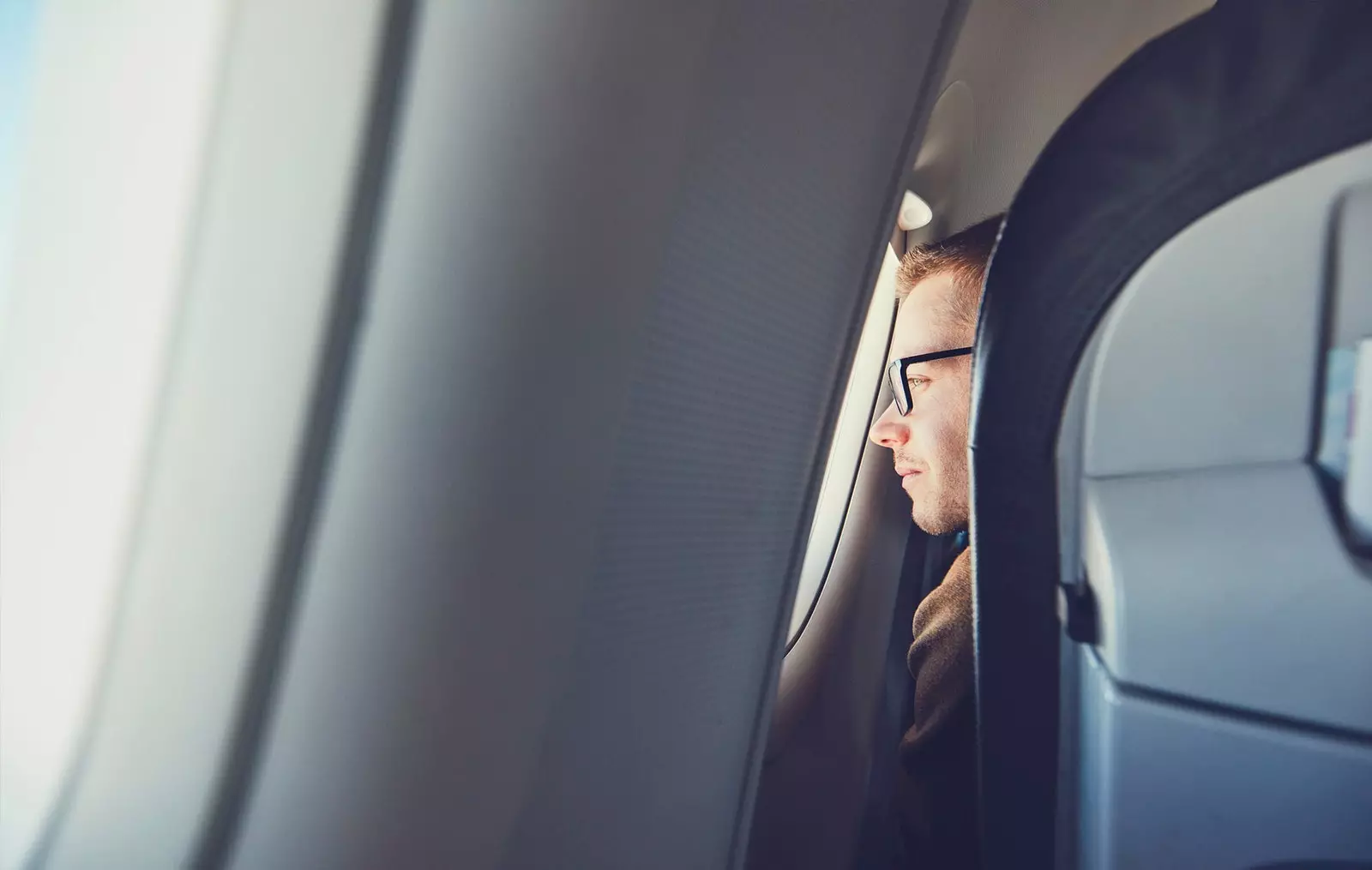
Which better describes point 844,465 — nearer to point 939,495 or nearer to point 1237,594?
point 939,495

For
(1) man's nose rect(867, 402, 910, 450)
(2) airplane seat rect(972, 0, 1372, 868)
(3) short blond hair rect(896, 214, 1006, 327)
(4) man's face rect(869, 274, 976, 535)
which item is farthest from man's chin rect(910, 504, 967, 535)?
(2) airplane seat rect(972, 0, 1372, 868)

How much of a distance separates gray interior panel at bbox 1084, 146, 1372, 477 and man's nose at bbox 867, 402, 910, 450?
75 centimetres

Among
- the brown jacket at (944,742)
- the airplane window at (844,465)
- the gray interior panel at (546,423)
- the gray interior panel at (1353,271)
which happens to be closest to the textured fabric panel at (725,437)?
the gray interior panel at (546,423)

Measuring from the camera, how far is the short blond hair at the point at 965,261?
47.2 inches

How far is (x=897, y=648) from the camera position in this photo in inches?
53.3

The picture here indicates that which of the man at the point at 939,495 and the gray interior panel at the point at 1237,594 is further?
the man at the point at 939,495

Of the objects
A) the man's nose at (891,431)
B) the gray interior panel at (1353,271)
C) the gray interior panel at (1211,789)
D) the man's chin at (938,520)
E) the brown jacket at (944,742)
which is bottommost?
the brown jacket at (944,742)

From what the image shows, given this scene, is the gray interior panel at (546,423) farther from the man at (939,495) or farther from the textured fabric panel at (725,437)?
the man at (939,495)

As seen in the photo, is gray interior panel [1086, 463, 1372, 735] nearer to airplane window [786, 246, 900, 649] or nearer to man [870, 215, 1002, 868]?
man [870, 215, 1002, 868]

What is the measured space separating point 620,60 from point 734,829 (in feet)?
1.76

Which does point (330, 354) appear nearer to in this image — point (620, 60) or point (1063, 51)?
point (620, 60)

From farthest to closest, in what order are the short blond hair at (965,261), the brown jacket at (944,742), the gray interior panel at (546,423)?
the short blond hair at (965,261), the brown jacket at (944,742), the gray interior panel at (546,423)

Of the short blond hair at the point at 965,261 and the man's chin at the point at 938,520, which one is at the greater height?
the short blond hair at the point at 965,261

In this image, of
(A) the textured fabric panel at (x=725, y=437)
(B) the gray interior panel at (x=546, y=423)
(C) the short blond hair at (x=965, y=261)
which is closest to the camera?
(B) the gray interior panel at (x=546, y=423)
